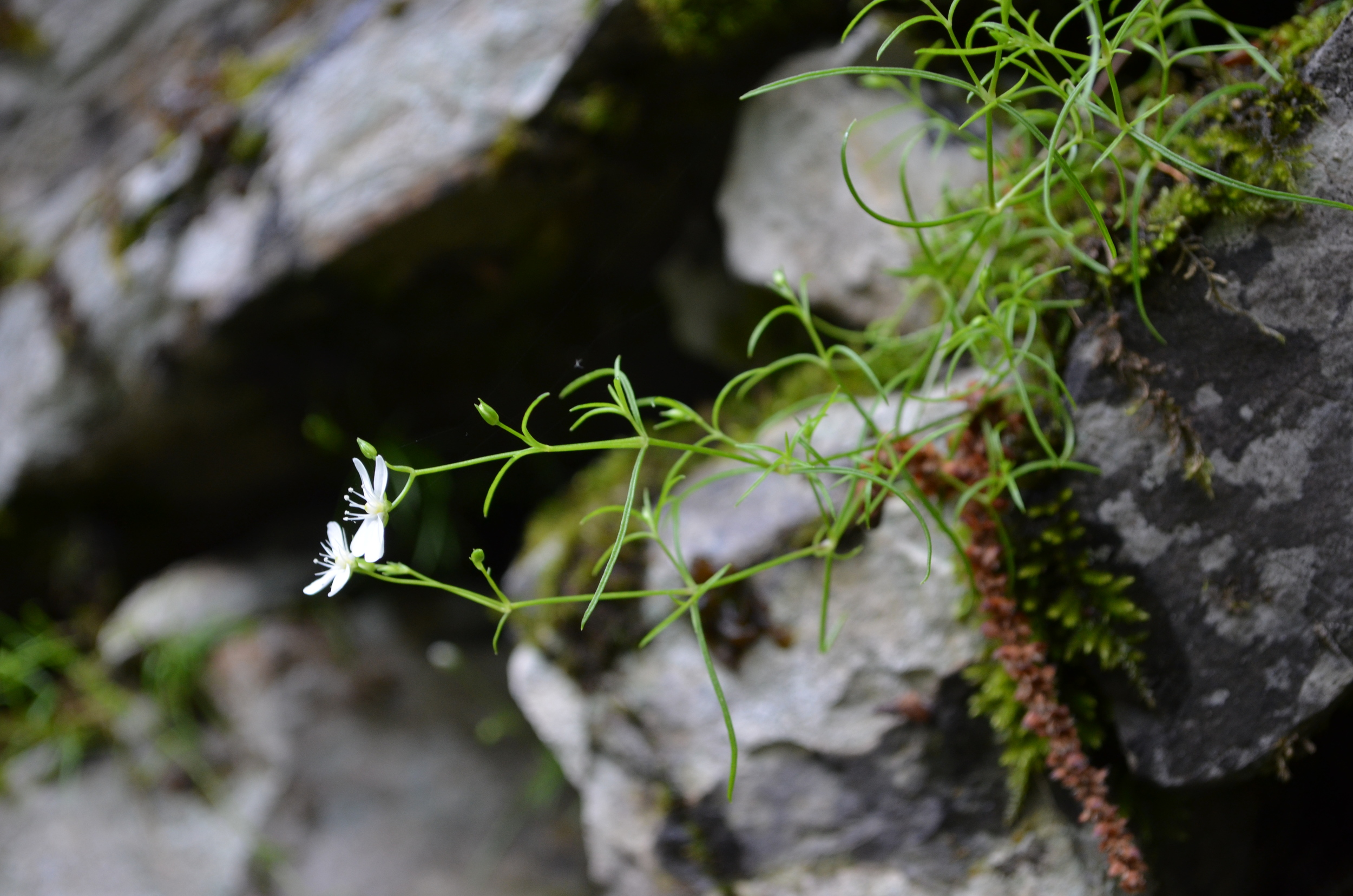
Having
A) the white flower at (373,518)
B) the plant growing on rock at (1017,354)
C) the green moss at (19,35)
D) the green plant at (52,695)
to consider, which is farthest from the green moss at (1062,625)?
the green moss at (19,35)

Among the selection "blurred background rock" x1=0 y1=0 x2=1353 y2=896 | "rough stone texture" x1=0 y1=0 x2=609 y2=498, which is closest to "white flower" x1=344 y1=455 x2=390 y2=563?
"blurred background rock" x1=0 y1=0 x2=1353 y2=896

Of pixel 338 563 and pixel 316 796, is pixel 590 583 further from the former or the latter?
pixel 316 796

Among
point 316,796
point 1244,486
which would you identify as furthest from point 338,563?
point 316,796

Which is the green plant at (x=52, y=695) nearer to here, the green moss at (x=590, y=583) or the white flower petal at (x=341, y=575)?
the green moss at (x=590, y=583)

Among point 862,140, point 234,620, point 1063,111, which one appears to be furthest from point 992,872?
point 234,620

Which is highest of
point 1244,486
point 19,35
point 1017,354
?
point 19,35

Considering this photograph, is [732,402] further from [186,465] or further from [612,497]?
[186,465]
